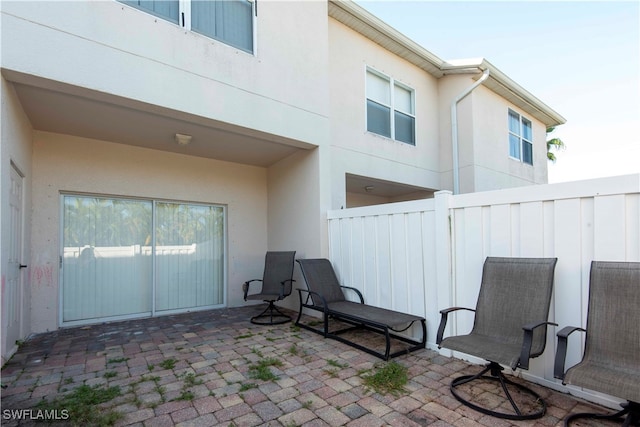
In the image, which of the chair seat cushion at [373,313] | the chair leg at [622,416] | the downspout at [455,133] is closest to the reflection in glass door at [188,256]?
the chair seat cushion at [373,313]

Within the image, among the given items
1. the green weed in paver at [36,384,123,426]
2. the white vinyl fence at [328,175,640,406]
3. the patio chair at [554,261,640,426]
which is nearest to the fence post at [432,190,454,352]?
the white vinyl fence at [328,175,640,406]

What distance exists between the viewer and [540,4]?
20.2 feet

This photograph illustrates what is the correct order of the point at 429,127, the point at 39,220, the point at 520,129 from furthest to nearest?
the point at 520,129 < the point at 429,127 < the point at 39,220

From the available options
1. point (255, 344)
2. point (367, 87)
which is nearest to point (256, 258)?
point (255, 344)

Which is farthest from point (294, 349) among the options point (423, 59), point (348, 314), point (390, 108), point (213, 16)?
point (423, 59)

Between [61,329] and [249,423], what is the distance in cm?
408

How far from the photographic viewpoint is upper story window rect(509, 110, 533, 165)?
29.8 feet

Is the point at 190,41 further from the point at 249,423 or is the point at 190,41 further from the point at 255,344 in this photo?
the point at 249,423

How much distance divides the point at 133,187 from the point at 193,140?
1322mm

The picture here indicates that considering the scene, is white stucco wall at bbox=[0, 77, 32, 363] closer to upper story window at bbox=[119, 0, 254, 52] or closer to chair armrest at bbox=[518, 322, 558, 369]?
upper story window at bbox=[119, 0, 254, 52]

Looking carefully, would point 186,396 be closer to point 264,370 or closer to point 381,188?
point 264,370

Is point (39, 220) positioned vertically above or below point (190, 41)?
below

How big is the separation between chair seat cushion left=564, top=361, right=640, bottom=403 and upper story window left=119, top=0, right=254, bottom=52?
5140 millimetres

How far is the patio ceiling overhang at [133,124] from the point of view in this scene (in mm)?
3470
